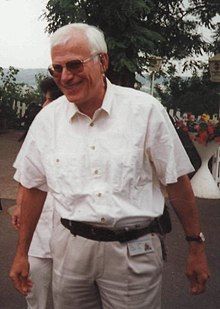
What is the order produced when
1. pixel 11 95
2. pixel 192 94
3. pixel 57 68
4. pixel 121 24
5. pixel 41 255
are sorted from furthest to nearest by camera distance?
pixel 11 95, pixel 192 94, pixel 121 24, pixel 41 255, pixel 57 68

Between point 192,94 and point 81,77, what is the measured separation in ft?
48.6

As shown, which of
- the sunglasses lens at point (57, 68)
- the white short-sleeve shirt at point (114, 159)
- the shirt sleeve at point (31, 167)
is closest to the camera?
the white short-sleeve shirt at point (114, 159)

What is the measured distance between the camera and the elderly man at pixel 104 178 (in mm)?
2133

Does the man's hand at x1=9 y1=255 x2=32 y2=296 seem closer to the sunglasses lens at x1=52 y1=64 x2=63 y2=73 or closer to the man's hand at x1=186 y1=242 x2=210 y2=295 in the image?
the man's hand at x1=186 y1=242 x2=210 y2=295

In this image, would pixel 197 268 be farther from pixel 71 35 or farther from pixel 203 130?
pixel 203 130

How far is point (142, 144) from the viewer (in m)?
2.15

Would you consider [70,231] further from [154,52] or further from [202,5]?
[202,5]

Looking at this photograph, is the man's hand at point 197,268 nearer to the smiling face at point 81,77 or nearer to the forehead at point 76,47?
the smiling face at point 81,77

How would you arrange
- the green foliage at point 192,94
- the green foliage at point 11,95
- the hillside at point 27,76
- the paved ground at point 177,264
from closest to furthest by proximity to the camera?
the paved ground at point 177,264 < the green foliage at point 192,94 < the green foliage at point 11,95 < the hillside at point 27,76

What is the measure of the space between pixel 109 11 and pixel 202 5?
731 centimetres

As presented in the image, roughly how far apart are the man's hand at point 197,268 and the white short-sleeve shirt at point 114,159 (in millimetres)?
294

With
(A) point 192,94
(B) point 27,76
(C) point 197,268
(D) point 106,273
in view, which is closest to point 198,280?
(C) point 197,268

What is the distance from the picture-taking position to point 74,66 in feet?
7.16

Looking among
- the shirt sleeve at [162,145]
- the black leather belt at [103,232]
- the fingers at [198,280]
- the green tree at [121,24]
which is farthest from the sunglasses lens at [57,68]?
the green tree at [121,24]
